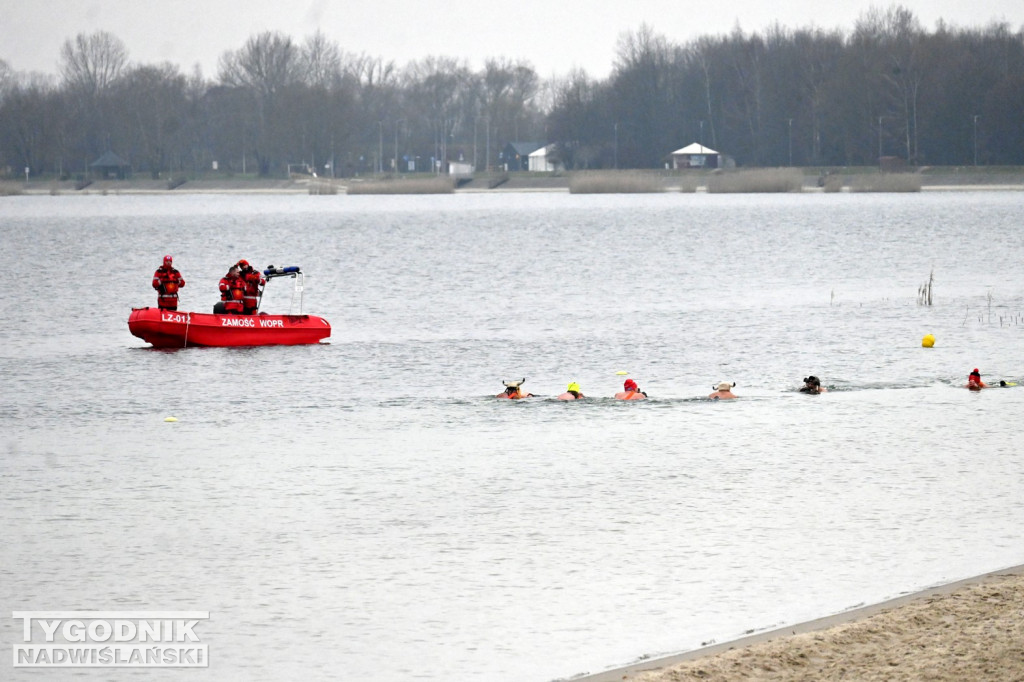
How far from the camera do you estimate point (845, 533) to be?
1390 centimetres

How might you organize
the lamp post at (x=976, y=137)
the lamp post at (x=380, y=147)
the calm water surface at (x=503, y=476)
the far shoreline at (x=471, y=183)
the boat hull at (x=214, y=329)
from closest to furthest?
the calm water surface at (x=503, y=476) < the boat hull at (x=214, y=329) < the lamp post at (x=976, y=137) < the far shoreline at (x=471, y=183) < the lamp post at (x=380, y=147)

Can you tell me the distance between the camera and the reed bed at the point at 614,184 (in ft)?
454

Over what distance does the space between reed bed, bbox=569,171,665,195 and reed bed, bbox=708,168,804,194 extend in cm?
560

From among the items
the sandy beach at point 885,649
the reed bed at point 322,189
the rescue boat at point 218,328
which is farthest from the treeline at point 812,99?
the sandy beach at point 885,649

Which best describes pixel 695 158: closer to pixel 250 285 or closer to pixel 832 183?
pixel 832 183

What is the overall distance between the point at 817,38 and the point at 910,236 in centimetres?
9004

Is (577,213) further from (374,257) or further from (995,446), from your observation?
(995,446)

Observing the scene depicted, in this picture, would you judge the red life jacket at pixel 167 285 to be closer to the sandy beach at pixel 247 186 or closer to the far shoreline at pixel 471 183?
the far shoreline at pixel 471 183

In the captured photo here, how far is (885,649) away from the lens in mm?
9727

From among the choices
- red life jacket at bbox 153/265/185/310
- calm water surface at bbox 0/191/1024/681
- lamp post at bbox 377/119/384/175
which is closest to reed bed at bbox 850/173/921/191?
lamp post at bbox 377/119/384/175

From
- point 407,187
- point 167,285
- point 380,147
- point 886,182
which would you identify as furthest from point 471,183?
point 167,285

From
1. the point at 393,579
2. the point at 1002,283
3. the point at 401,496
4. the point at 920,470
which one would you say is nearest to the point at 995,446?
the point at 920,470

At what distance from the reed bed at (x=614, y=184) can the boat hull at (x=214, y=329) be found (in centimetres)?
10696

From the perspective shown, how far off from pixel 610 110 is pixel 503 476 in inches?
5821
